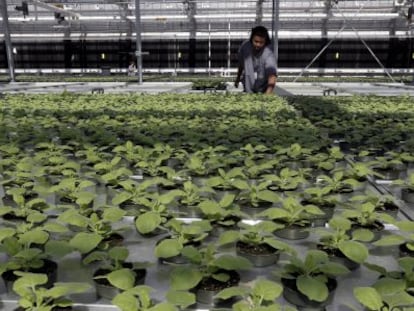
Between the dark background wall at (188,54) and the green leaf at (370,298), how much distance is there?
82.8 ft

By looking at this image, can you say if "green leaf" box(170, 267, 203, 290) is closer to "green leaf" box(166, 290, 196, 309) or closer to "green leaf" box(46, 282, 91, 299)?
"green leaf" box(166, 290, 196, 309)

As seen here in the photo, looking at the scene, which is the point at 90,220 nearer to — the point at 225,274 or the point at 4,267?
the point at 4,267

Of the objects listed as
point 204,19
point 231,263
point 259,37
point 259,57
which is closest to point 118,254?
point 231,263

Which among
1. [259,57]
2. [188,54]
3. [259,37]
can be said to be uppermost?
[188,54]

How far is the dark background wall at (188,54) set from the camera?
980 inches

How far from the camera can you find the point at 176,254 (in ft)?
4.76

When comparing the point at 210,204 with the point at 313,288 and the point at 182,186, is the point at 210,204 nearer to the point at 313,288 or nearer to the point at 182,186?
the point at 182,186

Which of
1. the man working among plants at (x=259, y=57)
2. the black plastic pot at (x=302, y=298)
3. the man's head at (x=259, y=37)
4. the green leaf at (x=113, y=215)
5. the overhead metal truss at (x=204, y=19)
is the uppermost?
the overhead metal truss at (x=204, y=19)

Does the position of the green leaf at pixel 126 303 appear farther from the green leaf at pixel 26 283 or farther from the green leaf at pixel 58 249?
A: the green leaf at pixel 58 249

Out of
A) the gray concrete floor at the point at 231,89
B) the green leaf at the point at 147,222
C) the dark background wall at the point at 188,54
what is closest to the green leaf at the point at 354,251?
the green leaf at the point at 147,222

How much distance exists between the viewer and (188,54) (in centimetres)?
2639

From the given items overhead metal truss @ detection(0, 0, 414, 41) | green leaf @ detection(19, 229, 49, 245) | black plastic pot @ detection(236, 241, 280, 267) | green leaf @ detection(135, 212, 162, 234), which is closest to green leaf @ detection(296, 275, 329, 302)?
black plastic pot @ detection(236, 241, 280, 267)

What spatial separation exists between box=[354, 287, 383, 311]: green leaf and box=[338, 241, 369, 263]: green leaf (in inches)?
8.6

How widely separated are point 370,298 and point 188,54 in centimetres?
2628
